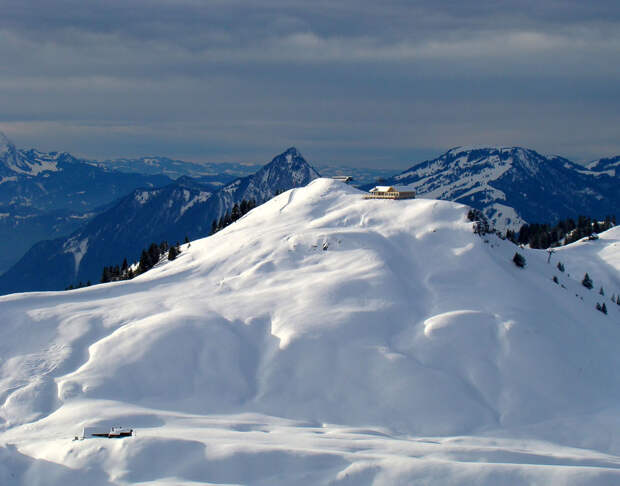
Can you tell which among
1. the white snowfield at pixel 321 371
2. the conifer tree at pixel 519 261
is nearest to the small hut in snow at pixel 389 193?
the white snowfield at pixel 321 371

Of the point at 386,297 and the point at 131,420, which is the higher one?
the point at 386,297

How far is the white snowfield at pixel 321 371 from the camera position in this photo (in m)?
51.0

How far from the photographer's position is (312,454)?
51281 mm

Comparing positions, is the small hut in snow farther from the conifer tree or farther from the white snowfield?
the conifer tree

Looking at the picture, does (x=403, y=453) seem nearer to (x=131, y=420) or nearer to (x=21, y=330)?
(x=131, y=420)

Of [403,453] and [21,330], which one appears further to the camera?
[21,330]

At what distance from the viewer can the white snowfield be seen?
5100 cm

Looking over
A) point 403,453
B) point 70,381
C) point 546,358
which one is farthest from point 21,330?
point 546,358

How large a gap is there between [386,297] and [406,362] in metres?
15.3

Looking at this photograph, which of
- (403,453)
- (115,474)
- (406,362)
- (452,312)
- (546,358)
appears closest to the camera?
(115,474)

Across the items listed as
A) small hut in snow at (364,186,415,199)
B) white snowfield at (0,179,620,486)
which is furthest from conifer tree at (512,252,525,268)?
small hut in snow at (364,186,415,199)

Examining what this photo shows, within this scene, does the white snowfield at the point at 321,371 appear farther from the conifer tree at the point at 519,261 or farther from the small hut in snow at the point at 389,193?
the small hut in snow at the point at 389,193

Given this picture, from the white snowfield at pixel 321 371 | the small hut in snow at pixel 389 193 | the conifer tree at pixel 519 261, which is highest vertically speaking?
the small hut in snow at pixel 389 193

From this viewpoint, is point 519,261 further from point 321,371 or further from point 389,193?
point 321,371
